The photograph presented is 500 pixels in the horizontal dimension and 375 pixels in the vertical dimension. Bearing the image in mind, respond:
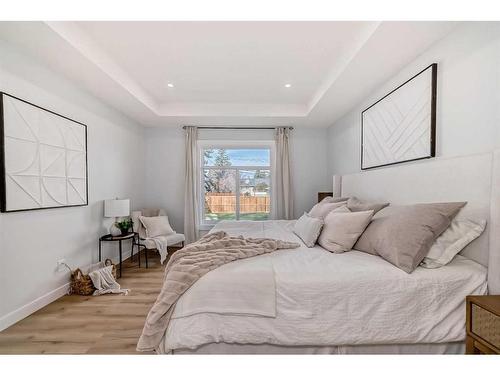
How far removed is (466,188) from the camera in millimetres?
1564

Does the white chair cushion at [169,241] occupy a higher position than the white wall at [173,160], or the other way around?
the white wall at [173,160]

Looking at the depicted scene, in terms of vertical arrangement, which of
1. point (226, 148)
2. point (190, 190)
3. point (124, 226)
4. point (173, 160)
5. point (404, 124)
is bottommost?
point (124, 226)

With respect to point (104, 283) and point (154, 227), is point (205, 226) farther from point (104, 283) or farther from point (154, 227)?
point (104, 283)

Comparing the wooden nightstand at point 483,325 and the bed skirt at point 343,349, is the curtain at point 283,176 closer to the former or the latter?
the bed skirt at point 343,349

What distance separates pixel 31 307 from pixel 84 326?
66 cm

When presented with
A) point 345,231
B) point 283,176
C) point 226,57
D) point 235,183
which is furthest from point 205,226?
point 345,231

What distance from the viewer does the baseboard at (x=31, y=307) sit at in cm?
195

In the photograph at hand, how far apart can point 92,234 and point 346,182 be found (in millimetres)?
3487

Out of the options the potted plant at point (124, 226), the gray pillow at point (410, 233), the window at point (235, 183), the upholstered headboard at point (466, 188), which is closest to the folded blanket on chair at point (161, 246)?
the potted plant at point (124, 226)

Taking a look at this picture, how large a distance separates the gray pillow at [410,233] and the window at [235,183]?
3.20 meters

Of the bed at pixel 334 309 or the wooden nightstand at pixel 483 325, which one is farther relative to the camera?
the bed at pixel 334 309

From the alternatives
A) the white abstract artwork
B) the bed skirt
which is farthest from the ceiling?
the bed skirt

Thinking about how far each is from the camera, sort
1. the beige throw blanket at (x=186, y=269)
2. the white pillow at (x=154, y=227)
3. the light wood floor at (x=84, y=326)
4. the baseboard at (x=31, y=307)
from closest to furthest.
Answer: the beige throw blanket at (x=186, y=269), the light wood floor at (x=84, y=326), the baseboard at (x=31, y=307), the white pillow at (x=154, y=227)
